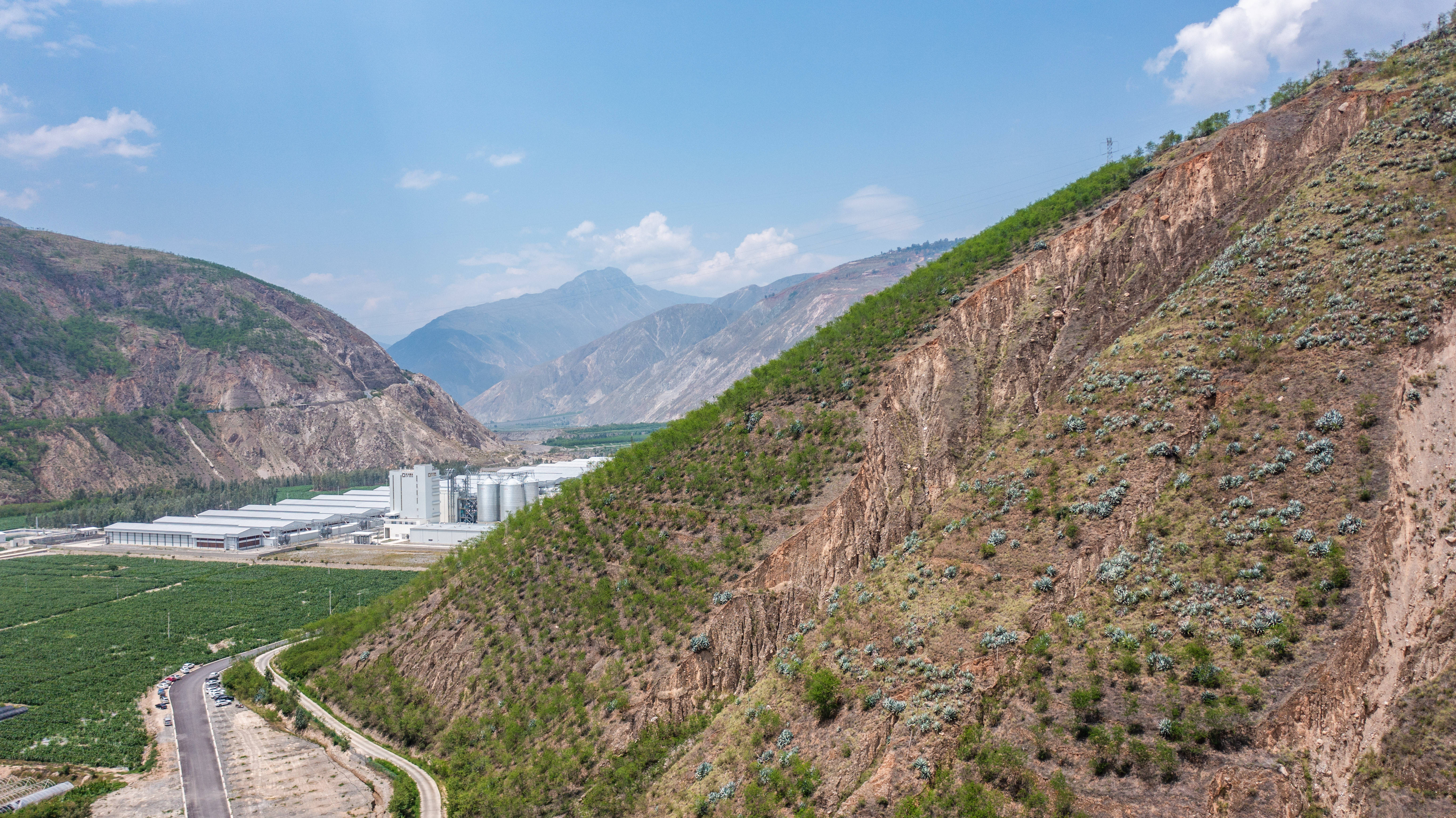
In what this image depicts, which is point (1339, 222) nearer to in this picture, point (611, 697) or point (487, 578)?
point (611, 697)

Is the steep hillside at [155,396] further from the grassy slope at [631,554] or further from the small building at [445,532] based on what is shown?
the grassy slope at [631,554]

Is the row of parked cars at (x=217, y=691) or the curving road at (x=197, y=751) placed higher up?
the row of parked cars at (x=217, y=691)

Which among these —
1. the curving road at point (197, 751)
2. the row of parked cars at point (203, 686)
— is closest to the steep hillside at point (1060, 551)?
the curving road at point (197, 751)

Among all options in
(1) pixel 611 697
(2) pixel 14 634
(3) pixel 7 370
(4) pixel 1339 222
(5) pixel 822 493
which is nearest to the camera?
(4) pixel 1339 222

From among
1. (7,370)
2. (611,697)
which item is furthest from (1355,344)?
(7,370)

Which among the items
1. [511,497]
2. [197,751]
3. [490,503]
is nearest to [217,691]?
[197,751]

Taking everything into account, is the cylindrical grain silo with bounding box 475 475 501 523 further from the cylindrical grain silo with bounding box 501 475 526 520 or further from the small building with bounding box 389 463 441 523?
the small building with bounding box 389 463 441 523

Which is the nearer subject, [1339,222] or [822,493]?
[1339,222]
